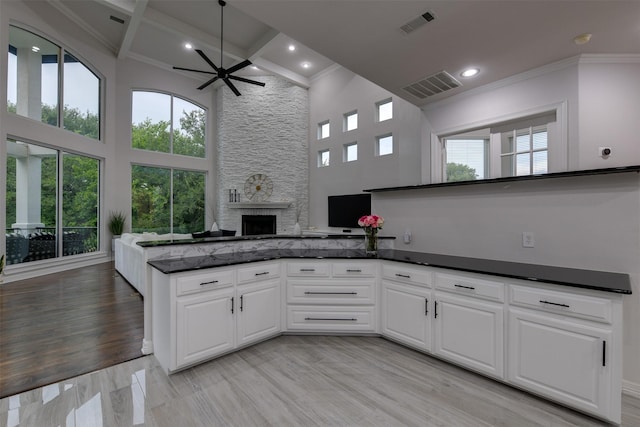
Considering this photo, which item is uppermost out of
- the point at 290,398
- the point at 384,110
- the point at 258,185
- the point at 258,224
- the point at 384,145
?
the point at 384,110

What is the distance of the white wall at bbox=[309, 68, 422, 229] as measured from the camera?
5.78m

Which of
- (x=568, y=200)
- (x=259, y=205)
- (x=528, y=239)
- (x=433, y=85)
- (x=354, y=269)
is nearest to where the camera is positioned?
(x=568, y=200)

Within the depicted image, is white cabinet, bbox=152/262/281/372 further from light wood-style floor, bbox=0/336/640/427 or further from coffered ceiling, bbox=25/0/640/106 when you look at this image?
coffered ceiling, bbox=25/0/640/106

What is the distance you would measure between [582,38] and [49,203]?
8297 mm

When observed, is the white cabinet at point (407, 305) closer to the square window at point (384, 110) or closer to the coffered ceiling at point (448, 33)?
the coffered ceiling at point (448, 33)

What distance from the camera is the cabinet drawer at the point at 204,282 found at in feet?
7.38

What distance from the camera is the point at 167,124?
26.8ft

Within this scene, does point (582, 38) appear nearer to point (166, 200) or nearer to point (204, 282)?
point (204, 282)

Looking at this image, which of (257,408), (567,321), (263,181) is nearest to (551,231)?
(567,321)

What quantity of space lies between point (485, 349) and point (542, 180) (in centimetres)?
148

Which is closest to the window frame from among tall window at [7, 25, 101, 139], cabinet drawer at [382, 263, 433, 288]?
cabinet drawer at [382, 263, 433, 288]

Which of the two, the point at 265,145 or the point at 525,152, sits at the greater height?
the point at 265,145

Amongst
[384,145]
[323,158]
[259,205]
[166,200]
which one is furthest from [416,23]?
[166,200]

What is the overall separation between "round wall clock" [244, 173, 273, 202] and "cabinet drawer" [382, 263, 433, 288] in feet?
19.2
